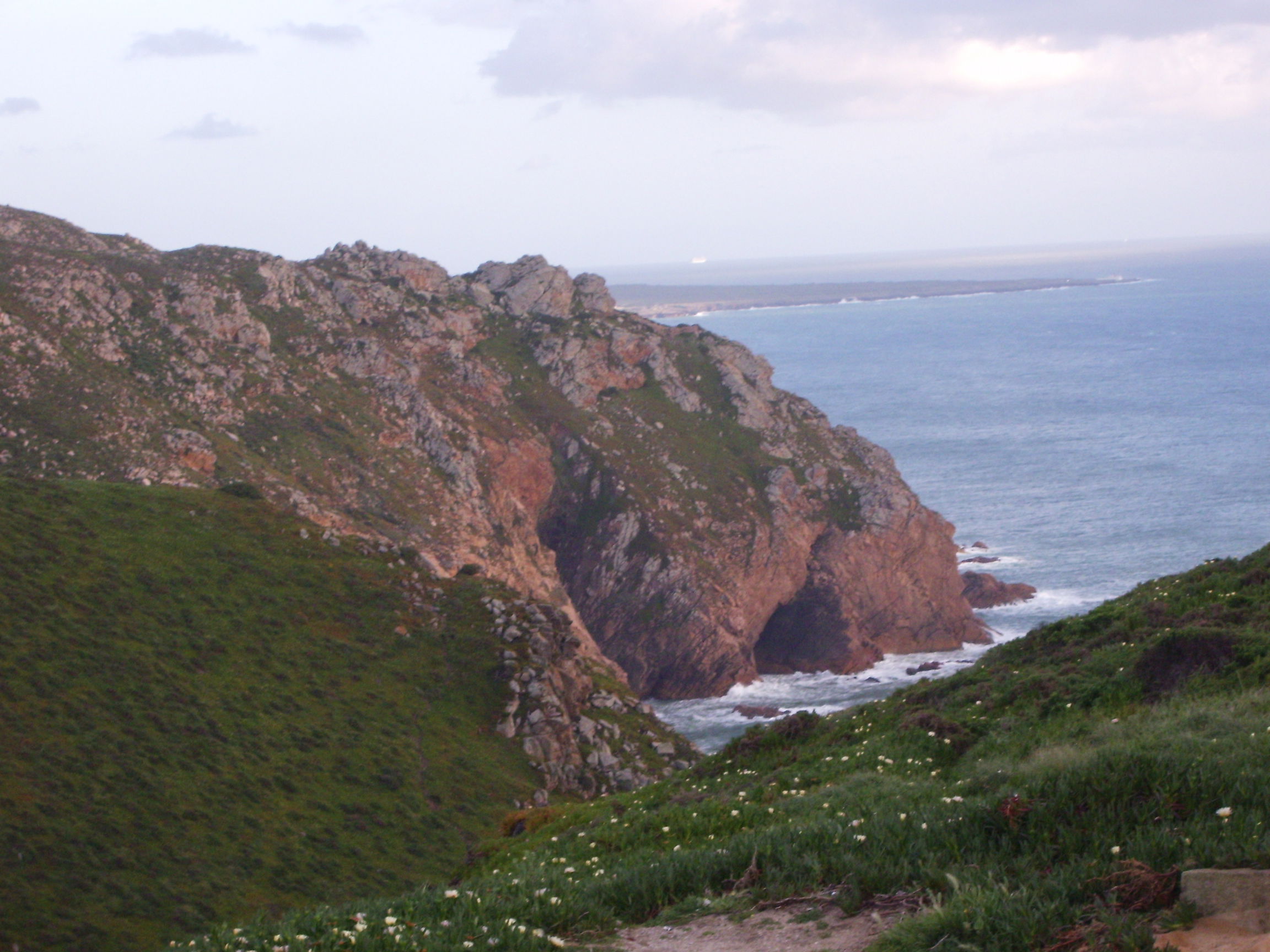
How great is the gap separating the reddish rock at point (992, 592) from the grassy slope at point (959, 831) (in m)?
73.3

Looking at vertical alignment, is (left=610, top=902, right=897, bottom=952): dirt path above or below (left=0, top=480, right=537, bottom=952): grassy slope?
above

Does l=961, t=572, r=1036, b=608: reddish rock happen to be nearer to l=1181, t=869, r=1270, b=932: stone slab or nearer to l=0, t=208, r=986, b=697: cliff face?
l=0, t=208, r=986, b=697: cliff face

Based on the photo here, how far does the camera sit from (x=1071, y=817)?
9.21 m

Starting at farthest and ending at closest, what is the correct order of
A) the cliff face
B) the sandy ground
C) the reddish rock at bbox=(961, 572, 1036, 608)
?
the reddish rock at bbox=(961, 572, 1036, 608) → the cliff face → the sandy ground

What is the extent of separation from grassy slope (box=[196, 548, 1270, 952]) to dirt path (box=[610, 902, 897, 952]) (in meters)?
0.22

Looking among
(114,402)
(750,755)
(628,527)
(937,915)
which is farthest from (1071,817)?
(628,527)

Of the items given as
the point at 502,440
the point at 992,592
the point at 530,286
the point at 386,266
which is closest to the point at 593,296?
the point at 530,286

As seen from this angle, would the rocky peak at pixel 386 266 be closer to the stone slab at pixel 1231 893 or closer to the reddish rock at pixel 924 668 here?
the reddish rock at pixel 924 668

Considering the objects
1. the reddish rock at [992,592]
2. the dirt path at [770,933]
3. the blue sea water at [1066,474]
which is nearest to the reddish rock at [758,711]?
the blue sea water at [1066,474]

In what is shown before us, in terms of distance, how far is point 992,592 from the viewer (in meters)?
88.5

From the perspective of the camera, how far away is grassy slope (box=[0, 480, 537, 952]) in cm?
2858

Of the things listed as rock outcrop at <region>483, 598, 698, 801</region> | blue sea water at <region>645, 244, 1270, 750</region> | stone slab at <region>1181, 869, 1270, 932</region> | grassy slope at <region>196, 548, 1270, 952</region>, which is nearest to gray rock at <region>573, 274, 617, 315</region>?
blue sea water at <region>645, 244, 1270, 750</region>

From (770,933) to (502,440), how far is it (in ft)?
231

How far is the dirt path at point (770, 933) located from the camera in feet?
27.3
